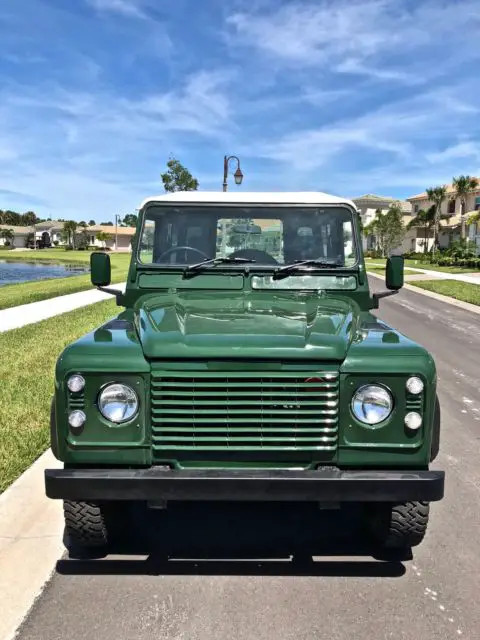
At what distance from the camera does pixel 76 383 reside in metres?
2.80

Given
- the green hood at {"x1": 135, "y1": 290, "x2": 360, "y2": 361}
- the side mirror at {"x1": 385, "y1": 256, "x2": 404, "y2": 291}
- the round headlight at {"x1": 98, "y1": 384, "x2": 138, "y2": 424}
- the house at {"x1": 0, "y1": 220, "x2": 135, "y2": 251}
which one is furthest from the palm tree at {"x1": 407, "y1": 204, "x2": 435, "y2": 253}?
the round headlight at {"x1": 98, "y1": 384, "x2": 138, "y2": 424}

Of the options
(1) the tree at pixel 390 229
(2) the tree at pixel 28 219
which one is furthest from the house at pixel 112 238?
(1) the tree at pixel 390 229

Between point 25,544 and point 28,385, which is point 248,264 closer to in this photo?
point 25,544

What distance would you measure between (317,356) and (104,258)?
2.31 m

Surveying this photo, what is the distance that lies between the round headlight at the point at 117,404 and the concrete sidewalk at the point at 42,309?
7365 mm

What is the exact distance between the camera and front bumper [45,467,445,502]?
8.87ft

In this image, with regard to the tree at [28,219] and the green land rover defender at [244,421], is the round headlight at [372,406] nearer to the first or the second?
the green land rover defender at [244,421]

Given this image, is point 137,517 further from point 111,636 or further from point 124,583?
point 111,636

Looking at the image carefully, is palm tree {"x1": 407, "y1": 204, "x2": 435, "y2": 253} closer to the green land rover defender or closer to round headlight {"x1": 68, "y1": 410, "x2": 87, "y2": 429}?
the green land rover defender

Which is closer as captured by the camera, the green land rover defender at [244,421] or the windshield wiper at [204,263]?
the green land rover defender at [244,421]

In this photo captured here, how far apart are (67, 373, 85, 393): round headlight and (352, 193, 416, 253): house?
6743 centimetres

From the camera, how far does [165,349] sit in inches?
111

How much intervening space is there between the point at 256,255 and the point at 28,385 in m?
3.60

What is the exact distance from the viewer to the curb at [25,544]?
A: 2838mm
